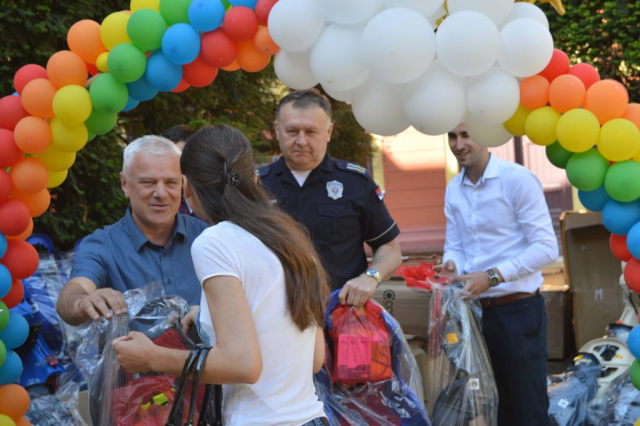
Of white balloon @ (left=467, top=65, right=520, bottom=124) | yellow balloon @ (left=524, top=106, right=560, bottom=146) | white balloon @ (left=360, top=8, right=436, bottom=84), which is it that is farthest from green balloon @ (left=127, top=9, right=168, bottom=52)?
yellow balloon @ (left=524, top=106, right=560, bottom=146)

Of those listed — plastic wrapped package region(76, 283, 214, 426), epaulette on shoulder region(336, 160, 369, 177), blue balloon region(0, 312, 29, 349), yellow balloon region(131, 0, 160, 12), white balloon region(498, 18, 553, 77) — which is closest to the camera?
plastic wrapped package region(76, 283, 214, 426)

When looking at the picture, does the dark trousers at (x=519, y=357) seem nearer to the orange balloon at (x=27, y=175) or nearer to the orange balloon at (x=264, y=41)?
the orange balloon at (x=264, y=41)

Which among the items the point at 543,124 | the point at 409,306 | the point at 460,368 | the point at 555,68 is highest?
the point at 555,68

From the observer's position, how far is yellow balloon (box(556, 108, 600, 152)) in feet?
9.32

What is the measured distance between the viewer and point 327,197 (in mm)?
3775

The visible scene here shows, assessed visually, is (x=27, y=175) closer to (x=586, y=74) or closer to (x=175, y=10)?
(x=175, y=10)

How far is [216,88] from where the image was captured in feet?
21.1

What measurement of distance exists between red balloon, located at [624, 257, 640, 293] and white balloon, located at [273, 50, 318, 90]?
140cm

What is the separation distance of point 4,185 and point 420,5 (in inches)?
68.1

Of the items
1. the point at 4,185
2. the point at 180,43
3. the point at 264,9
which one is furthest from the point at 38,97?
the point at 264,9

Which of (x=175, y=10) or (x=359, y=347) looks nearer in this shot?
(x=175, y=10)

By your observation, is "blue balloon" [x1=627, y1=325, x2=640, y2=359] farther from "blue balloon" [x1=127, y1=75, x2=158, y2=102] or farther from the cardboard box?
"blue balloon" [x1=127, y1=75, x2=158, y2=102]

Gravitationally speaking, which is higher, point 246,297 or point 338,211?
point 338,211

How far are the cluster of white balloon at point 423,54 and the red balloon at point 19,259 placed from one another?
1.36 metres
